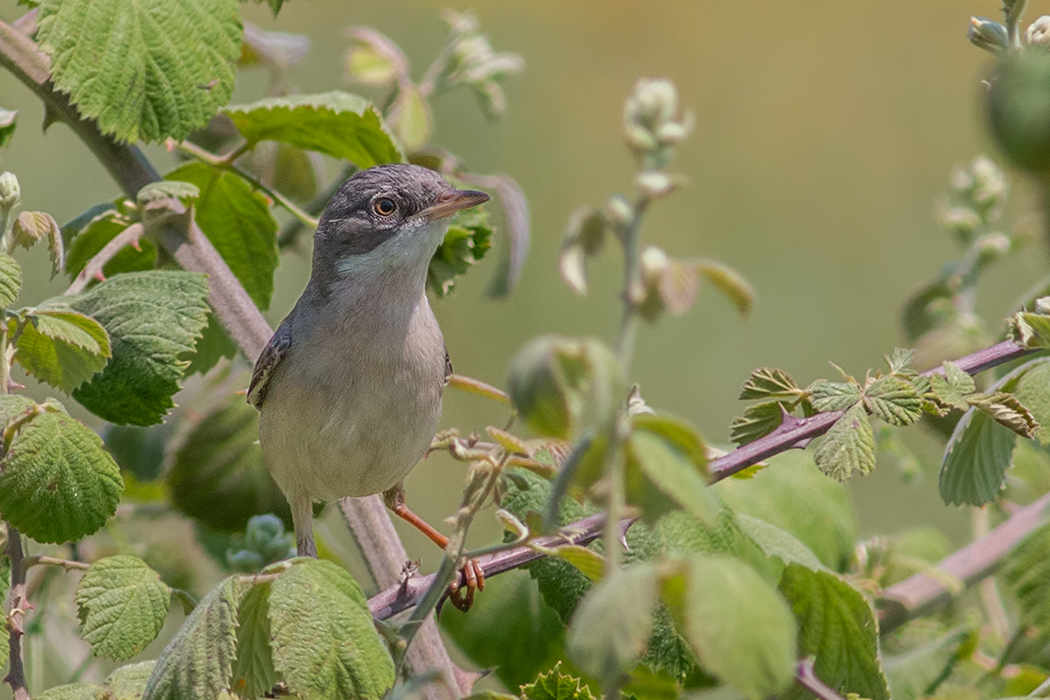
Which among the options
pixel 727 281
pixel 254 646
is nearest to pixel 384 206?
pixel 254 646

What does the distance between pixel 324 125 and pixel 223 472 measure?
2.94ft

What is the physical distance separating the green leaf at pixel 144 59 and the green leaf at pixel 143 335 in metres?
0.29

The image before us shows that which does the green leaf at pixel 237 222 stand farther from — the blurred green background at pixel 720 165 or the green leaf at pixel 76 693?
the blurred green background at pixel 720 165

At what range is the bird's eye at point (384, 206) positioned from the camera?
331 cm

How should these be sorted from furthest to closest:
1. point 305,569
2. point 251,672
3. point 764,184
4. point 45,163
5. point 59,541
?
point 764,184, point 45,163, point 59,541, point 251,672, point 305,569

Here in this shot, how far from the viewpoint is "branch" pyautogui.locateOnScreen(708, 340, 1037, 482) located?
180 cm

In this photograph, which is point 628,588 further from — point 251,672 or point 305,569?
point 251,672

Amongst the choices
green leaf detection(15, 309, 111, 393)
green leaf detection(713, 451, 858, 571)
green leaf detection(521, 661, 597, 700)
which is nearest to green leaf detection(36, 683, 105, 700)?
green leaf detection(15, 309, 111, 393)

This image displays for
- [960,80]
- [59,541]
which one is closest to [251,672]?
[59,541]

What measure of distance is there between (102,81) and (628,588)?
1669 millimetres

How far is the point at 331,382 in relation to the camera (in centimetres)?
309

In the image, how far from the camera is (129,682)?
6.25 feet

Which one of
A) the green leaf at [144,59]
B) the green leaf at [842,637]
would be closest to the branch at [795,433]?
Result: the green leaf at [842,637]

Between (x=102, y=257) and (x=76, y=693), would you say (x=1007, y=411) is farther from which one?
(x=102, y=257)
